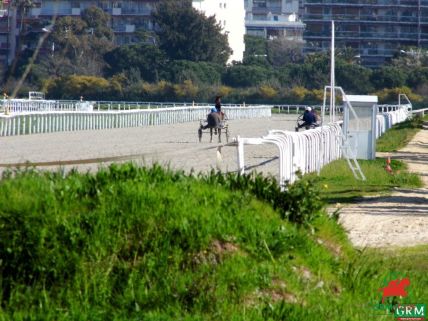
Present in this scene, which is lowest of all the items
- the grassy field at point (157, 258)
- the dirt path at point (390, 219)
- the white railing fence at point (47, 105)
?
the white railing fence at point (47, 105)

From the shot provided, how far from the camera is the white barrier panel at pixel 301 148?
16.1 metres

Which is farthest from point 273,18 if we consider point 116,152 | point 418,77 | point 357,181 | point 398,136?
point 357,181

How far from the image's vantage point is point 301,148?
20250mm

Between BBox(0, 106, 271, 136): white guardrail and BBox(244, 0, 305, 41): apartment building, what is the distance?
5825 cm

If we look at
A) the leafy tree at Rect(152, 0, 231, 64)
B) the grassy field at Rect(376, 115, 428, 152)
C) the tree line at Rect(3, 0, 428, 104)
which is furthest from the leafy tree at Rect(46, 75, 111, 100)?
the grassy field at Rect(376, 115, 428, 152)

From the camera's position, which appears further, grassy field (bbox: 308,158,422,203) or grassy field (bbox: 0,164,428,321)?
grassy field (bbox: 308,158,422,203)

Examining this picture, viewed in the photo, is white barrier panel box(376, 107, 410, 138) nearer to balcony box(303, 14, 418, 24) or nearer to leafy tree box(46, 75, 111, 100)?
leafy tree box(46, 75, 111, 100)

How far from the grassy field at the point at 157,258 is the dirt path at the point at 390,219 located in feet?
10.1

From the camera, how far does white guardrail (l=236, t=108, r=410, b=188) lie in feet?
52.2

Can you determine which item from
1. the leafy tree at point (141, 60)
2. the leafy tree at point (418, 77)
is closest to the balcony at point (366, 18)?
the leafy tree at point (418, 77)

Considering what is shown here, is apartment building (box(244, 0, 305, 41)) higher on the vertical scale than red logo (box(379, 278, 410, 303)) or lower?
higher

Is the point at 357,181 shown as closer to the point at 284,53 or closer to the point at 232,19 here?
the point at 232,19

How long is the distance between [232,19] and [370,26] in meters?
14.9

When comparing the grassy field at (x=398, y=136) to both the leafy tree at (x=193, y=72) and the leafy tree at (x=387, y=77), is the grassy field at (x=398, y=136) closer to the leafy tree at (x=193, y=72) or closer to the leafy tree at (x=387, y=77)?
the leafy tree at (x=193, y=72)
